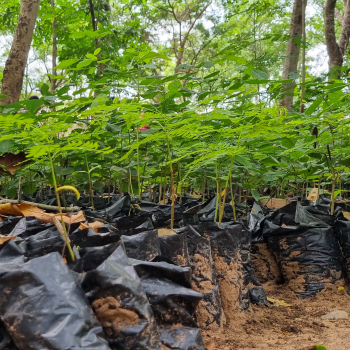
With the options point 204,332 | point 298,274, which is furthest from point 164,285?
point 298,274

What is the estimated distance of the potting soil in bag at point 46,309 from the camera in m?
0.98

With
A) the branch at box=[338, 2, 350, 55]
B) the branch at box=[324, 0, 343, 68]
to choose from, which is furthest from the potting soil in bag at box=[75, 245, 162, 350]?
the branch at box=[338, 2, 350, 55]

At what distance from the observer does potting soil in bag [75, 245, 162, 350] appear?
44.0 inches

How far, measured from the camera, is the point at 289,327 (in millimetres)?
1870

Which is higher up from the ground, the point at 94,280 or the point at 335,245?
the point at 94,280

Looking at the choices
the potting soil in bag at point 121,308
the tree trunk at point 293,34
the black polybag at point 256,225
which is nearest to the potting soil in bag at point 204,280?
the potting soil in bag at point 121,308

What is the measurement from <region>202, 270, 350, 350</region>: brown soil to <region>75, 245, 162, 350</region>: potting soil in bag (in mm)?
473

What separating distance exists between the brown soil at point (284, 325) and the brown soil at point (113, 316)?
51cm

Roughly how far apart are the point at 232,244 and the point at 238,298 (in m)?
0.30

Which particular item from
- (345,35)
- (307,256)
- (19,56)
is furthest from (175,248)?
(345,35)

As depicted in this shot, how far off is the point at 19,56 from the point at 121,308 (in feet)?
7.92

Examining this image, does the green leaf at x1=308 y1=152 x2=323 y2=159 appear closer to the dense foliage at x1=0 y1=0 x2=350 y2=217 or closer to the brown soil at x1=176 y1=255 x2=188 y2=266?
the dense foliage at x1=0 y1=0 x2=350 y2=217

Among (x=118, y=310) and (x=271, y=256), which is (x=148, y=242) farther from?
(x=271, y=256)

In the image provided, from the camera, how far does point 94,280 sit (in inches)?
45.7
